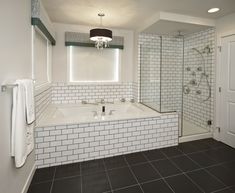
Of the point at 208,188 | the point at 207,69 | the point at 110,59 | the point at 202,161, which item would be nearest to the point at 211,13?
the point at 207,69

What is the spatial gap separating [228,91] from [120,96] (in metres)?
2.28

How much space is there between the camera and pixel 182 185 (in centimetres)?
192

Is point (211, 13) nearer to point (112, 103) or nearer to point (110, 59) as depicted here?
point (110, 59)

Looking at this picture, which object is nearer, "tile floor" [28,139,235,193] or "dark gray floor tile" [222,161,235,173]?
"tile floor" [28,139,235,193]

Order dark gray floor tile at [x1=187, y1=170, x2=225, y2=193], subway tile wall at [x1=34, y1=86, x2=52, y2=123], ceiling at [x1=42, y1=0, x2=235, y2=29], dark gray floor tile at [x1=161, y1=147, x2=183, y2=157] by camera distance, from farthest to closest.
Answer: dark gray floor tile at [x1=161, y1=147, x2=183, y2=157] → ceiling at [x1=42, y1=0, x2=235, y2=29] → subway tile wall at [x1=34, y1=86, x2=52, y2=123] → dark gray floor tile at [x1=187, y1=170, x2=225, y2=193]

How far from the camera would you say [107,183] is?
1.96m

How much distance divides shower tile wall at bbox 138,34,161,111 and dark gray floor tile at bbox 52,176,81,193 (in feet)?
7.39

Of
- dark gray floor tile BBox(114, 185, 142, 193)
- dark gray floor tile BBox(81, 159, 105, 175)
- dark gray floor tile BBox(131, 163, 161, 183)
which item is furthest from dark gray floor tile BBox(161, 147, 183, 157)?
dark gray floor tile BBox(81, 159, 105, 175)

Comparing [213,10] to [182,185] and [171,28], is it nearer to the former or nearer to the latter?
[171,28]

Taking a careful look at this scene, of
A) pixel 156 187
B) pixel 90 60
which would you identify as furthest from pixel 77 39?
pixel 156 187

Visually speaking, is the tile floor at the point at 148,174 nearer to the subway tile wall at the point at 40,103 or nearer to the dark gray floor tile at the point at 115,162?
the dark gray floor tile at the point at 115,162

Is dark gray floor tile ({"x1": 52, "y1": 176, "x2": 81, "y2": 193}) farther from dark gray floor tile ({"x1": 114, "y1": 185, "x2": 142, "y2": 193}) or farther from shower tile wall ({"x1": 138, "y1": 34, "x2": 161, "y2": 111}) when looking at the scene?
shower tile wall ({"x1": 138, "y1": 34, "x2": 161, "y2": 111})

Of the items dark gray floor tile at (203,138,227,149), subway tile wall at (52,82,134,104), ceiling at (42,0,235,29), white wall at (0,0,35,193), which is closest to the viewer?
white wall at (0,0,35,193)

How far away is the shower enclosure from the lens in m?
3.36
